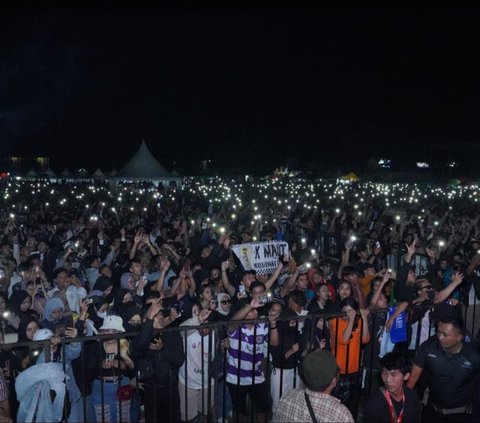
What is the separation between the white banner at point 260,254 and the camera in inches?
355

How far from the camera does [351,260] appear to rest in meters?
10.6

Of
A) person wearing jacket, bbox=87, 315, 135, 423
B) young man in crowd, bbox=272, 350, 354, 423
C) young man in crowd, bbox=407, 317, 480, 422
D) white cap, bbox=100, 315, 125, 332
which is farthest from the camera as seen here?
white cap, bbox=100, 315, 125, 332

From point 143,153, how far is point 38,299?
30.2 metres

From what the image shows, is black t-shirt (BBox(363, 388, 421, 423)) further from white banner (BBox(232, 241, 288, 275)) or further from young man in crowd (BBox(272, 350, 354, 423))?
white banner (BBox(232, 241, 288, 275))

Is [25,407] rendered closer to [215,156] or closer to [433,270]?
[433,270]

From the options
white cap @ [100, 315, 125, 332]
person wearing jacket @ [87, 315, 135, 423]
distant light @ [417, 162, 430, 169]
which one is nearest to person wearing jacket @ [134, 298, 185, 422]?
person wearing jacket @ [87, 315, 135, 423]

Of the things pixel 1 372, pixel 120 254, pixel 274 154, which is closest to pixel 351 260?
pixel 120 254

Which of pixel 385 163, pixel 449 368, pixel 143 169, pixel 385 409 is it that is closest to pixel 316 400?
pixel 385 409

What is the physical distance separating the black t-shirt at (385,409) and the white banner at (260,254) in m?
4.98

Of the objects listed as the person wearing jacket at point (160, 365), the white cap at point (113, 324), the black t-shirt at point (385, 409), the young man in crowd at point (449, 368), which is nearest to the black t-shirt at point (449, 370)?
the young man in crowd at point (449, 368)

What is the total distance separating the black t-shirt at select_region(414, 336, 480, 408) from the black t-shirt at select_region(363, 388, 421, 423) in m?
0.58

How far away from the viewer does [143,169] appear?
35781 millimetres

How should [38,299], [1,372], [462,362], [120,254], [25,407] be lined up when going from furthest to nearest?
[120,254] → [38,299] → [1,372] → [462,362] → [25,407]

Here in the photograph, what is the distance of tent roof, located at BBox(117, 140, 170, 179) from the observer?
→ 35625 mm
